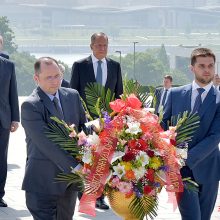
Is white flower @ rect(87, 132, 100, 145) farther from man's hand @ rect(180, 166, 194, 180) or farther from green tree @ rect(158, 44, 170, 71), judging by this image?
green tree @ rect(158, 44, 170, 71)

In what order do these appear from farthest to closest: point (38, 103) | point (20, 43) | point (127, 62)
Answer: point (20, 43) → point (127, 62) → point (38, 103)

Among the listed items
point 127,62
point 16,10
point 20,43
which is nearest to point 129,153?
point 127,62

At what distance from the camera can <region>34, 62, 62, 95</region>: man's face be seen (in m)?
5.92

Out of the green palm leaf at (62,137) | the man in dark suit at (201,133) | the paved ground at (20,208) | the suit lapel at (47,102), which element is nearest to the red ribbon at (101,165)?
the green palm leaf at (62,137)

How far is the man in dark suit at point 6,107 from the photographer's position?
31.3ft

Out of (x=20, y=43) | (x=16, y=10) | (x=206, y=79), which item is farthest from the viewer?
(x=16, y=10)

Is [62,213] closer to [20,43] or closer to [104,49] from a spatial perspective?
[104,49]

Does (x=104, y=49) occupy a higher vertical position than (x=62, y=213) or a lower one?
higher

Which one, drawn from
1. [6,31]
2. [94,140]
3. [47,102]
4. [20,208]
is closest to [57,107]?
[47,102]

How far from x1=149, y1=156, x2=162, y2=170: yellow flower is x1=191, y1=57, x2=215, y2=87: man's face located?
4.73 ft

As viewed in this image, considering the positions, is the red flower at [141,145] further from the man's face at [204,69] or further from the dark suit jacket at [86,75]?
the dark suit jacket at [86,75]

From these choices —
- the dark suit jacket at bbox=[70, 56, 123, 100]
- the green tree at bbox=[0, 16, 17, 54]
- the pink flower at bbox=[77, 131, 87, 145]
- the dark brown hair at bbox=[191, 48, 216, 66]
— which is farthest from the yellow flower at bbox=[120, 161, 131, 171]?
the green tree at bbox=[0, 16, 17, 54]

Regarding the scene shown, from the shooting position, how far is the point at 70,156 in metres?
5.77

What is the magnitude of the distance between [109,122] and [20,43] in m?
173
